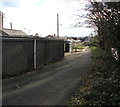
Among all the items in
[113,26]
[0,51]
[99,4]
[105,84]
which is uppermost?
[99,4]

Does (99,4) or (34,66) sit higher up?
(99,4)

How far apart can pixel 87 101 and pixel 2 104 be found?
2589 mm

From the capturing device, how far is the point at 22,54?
35.1 feet

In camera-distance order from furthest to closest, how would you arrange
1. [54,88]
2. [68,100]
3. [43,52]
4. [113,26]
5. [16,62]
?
[43,52] < [16,62] < [113,26] < [54,88] < [68,100]

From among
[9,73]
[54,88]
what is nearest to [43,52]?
[9,73]

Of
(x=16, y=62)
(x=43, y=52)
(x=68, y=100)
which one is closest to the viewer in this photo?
(x=68, y=100)

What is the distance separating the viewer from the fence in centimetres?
926

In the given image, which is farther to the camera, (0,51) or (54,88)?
(0,51)

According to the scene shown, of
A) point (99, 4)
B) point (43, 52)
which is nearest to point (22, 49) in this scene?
point (43, 52)

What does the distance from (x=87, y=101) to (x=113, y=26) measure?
404cm

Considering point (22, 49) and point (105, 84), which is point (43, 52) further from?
point (105, 84)

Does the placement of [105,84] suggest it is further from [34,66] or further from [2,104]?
[34,66]

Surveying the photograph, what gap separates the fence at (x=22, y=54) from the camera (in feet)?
30.4

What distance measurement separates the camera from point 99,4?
1091 centimetres
